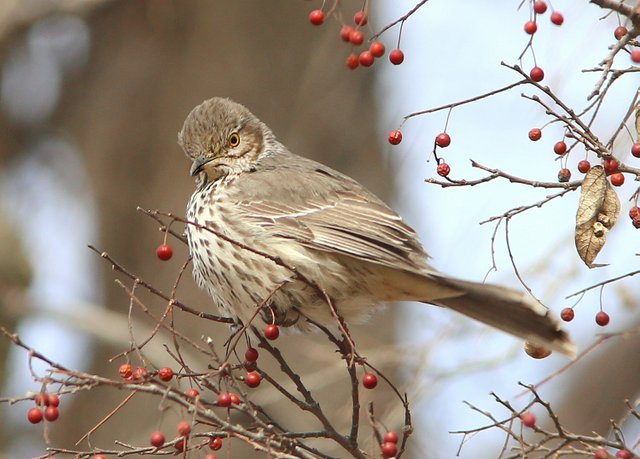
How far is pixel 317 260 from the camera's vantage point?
5.14 meters

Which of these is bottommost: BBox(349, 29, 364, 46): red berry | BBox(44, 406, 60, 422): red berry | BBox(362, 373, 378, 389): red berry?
BBox(44, 406, 60, 422): red berry

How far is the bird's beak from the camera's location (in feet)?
19.1

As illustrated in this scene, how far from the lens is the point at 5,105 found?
10859 mm

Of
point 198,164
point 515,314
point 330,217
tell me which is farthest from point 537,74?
point 198,164

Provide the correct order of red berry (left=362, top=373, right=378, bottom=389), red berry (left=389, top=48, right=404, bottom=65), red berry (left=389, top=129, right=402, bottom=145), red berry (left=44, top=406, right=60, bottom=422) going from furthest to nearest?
red berry (left=389, top=48, right=404, bottom=65) → red berry (left=389, top=129, right=402, bottom=145) → red berry (left=362, top=373, right=378, bottom=389) → red berry (left=44, top=406, right=60, bottom=422)

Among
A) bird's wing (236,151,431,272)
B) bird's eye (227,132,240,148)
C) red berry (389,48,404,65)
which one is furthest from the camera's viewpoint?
bird's eye (227,132,240,148)

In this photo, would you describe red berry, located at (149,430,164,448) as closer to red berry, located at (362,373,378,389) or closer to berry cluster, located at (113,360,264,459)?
berry cluster, located at (113,360,264,459)

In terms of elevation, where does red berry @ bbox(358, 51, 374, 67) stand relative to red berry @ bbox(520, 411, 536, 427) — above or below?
above

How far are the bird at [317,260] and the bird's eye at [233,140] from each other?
0.17m

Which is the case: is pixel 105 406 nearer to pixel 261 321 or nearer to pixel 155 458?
pixel 155 458

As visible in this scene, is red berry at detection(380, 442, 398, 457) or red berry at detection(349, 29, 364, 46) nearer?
red berry at detection(380, 442, 398, 457)

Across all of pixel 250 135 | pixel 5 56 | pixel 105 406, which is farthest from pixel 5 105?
pixel 250 135

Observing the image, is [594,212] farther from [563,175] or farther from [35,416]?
[35,416]

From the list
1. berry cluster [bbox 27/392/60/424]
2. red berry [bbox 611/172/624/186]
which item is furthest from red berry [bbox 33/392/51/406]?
red berry [bbox 611/172/624/186]
